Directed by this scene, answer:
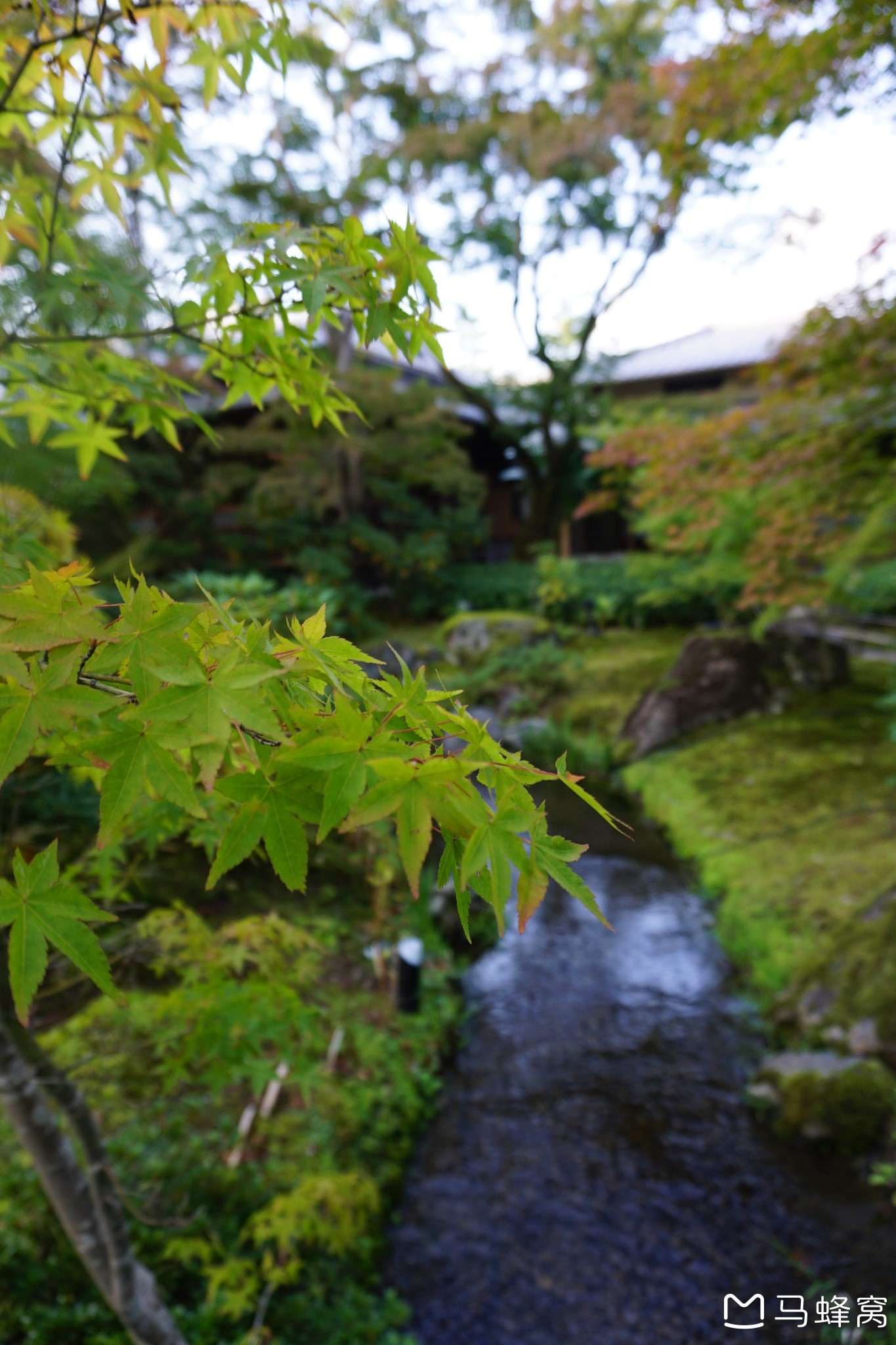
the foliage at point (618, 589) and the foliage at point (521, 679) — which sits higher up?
the foliage at point (618, 589)

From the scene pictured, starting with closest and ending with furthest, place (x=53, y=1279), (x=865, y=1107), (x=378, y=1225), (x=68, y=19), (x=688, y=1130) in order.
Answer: (x=68, y=19), (x=53, y=1279), (x=378, y=1225), (x=865, y=1107), (x=688, y=1130)

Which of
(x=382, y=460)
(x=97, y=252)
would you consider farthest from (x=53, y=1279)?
(x=382, y=460)

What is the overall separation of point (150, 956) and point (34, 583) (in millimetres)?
4118

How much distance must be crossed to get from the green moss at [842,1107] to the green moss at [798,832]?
0.43m

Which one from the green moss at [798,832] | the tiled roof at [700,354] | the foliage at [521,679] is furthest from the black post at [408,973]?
the tiled roof at [700,354]

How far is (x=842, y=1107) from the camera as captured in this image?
4.36m

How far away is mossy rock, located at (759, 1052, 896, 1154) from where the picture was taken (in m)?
4.29

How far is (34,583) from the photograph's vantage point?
0.95m

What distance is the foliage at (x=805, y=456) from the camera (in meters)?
5.34

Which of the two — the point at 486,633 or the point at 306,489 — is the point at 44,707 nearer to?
the point at 306,489

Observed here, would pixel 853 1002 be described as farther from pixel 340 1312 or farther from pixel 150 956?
pixel 150 956

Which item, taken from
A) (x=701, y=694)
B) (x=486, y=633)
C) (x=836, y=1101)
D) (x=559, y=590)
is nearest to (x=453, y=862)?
(x=836, y=1101)

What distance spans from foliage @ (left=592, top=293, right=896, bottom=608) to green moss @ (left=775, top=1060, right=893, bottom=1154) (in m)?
4.04

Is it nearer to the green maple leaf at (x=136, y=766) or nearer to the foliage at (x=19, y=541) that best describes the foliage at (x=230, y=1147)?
the foliage at (x=19, y=541)
